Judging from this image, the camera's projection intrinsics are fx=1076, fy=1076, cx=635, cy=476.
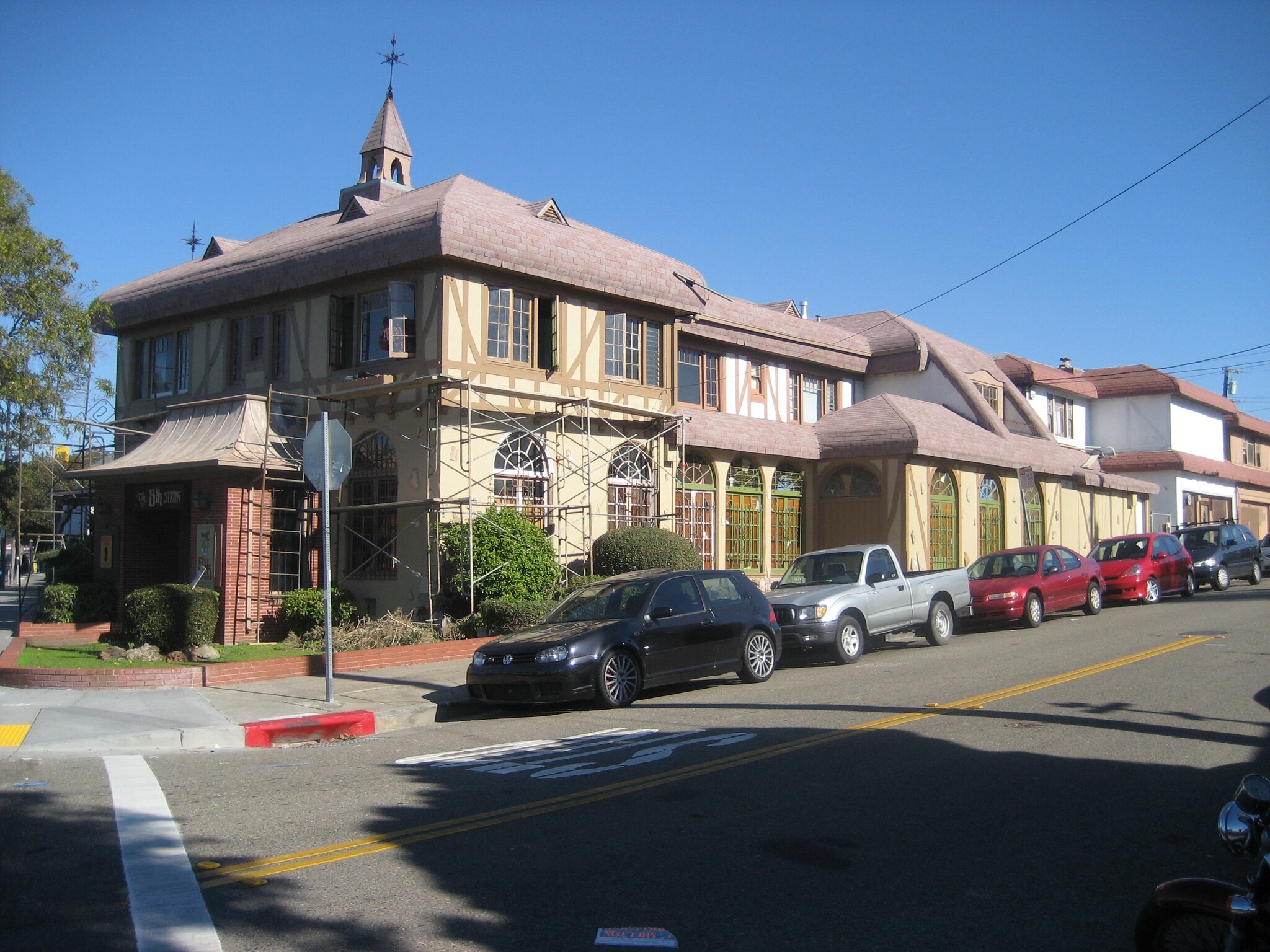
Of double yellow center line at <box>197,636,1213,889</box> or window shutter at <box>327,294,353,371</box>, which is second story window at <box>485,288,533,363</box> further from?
double yellow center line at <box>197,636,1213,889</box>

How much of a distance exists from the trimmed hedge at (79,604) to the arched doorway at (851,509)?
16666 mm

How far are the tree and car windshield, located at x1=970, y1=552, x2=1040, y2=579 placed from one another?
1755 cm

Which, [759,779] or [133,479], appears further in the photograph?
[133,479]

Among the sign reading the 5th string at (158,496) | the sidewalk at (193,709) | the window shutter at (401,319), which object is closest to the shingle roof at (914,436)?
the window shutter at (401,319)

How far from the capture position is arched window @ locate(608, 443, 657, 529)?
2177 centimetres

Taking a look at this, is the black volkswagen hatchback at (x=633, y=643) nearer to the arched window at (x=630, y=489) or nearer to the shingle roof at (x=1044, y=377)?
the arched window at (x=630, y=489)

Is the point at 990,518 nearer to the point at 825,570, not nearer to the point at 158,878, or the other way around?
the point at 825,570

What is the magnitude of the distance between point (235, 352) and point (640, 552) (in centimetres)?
987

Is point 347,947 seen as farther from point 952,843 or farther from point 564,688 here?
point 564,688

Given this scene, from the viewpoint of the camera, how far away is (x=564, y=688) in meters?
11.6

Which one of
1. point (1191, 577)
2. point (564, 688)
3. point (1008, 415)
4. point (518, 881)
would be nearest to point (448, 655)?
point (564, 688)

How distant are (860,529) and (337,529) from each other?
43.8ft

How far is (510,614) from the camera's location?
16.8 m

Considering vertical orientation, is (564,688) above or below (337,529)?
below
